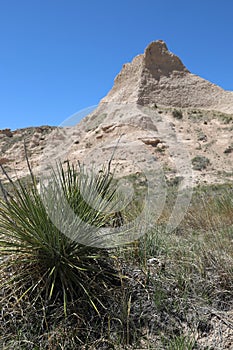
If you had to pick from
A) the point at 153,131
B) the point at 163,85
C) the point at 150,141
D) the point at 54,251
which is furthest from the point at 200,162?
the point at 54,251

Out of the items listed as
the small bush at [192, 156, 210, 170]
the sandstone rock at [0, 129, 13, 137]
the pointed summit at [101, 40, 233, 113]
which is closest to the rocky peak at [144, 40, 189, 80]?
the pointed summit at [101, 40, 233, 113]

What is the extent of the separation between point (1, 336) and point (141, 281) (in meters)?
1.13

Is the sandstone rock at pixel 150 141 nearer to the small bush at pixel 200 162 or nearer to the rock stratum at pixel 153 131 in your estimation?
the rock stratum at pixel 153 131

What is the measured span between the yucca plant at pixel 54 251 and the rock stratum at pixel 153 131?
10.7 metres

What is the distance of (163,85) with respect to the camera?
3028cm

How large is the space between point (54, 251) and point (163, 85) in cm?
2968

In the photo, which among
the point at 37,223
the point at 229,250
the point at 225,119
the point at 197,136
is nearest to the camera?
the point at 37,223

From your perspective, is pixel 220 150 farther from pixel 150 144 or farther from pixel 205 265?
pixel 205 265

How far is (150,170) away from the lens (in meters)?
18.6

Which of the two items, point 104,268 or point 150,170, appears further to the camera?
point 150,170

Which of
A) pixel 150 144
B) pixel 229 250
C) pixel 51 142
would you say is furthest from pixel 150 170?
pixel 229 250

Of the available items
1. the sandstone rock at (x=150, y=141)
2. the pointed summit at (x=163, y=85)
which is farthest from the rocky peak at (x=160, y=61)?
the sandstone rock at (x=150, y=141)

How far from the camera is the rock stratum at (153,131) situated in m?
19.3

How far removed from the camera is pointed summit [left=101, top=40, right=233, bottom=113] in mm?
29359
